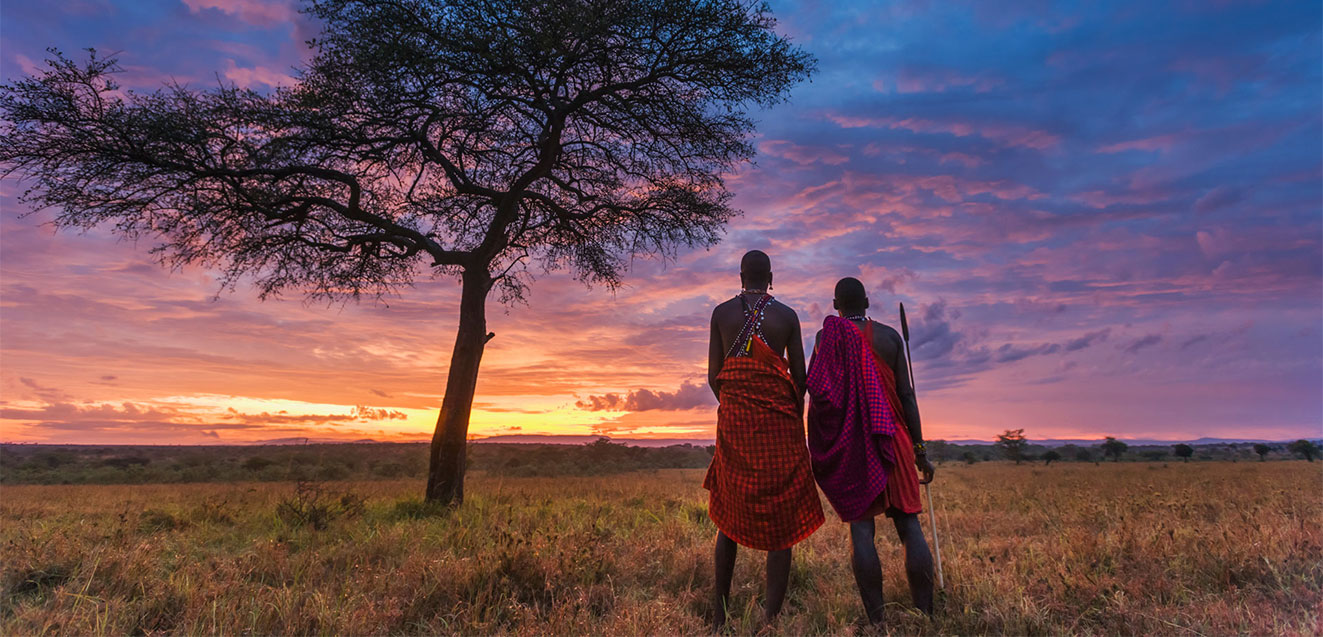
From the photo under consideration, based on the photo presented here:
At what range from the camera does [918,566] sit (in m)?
4.19

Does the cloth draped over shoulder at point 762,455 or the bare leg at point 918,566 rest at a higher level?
the cloth draped over shoulder at point 762,455

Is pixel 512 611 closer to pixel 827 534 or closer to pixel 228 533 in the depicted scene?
pixel 827 534

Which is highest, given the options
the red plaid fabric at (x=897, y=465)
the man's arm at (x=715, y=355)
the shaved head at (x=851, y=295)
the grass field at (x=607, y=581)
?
the shaved head at (x=851, y=295)

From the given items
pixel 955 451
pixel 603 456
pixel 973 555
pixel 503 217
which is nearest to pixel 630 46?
pixel 503 217

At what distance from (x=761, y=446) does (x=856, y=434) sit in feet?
2.24

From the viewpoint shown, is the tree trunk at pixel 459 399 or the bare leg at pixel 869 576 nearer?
the bare leg at pixel 869 576

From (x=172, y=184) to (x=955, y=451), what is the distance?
68.1 m

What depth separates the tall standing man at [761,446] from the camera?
164 inches

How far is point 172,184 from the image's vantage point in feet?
33.3

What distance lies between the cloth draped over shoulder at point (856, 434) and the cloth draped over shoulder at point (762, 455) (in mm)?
168

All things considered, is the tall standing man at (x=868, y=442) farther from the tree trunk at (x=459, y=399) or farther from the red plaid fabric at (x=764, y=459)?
the tree trunk at (x=459, y=399)

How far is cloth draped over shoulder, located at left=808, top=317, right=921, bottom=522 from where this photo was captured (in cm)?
425

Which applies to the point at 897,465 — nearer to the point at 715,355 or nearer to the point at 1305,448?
the point at 715,355

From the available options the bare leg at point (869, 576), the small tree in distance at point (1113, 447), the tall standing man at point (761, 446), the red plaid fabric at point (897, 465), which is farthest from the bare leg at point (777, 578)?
the small tree in distance at point (1113, 447)
